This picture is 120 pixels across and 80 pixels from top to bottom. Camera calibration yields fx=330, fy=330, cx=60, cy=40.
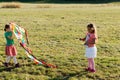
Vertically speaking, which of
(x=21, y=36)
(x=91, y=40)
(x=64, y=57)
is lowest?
(x=64, y=57)

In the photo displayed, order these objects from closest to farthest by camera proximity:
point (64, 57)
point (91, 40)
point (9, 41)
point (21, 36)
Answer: point (91, 40) < point (9, 41) < point (21, 36) < point (64, 57)

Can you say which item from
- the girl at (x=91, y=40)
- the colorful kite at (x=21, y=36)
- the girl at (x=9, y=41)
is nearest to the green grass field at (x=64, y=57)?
the colorful kite at (x=21, y=36)

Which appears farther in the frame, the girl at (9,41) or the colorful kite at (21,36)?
the colorful kite at (21,36)

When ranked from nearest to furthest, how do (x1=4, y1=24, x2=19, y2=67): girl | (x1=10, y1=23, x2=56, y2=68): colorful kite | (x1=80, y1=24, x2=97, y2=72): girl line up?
(x1=80, y1=24, x2=97, y2=72): girl → (x1=4, y1=24, x2=19, y2=67): girl → (x1=10, y1=23, x2=56, y2=68): colorful kite

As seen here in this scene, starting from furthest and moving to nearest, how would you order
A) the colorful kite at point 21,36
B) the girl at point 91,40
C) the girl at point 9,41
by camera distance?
the colorful kite at point 21,36 → the girl at point 9,41 → the girl at point 91,40

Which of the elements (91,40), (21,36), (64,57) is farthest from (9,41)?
(91,40)

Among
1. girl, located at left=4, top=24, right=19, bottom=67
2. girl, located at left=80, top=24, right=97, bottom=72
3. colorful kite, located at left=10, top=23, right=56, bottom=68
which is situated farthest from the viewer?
colorful kite, located at left=10, top=23, right=56, bottom=68

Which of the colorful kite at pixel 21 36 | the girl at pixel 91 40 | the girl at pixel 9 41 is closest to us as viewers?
the girl at pixel 91 40

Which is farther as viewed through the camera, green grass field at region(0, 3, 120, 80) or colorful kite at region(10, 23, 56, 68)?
colorful kite at region(10, 23, 56, 68)

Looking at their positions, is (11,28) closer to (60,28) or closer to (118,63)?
(118,63)

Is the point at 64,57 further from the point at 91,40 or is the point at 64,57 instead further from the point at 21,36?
the point at 91,40

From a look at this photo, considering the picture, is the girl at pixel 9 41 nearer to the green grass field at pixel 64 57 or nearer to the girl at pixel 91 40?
the green grass field at pixel 64 57

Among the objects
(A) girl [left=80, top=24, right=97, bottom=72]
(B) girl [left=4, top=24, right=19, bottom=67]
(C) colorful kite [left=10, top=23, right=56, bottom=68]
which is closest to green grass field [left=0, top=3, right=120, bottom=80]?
(C) colorful kite [left=10, top=23, right=56, bottom=68]

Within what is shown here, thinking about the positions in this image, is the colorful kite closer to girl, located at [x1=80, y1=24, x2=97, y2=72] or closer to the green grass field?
the green grass field
